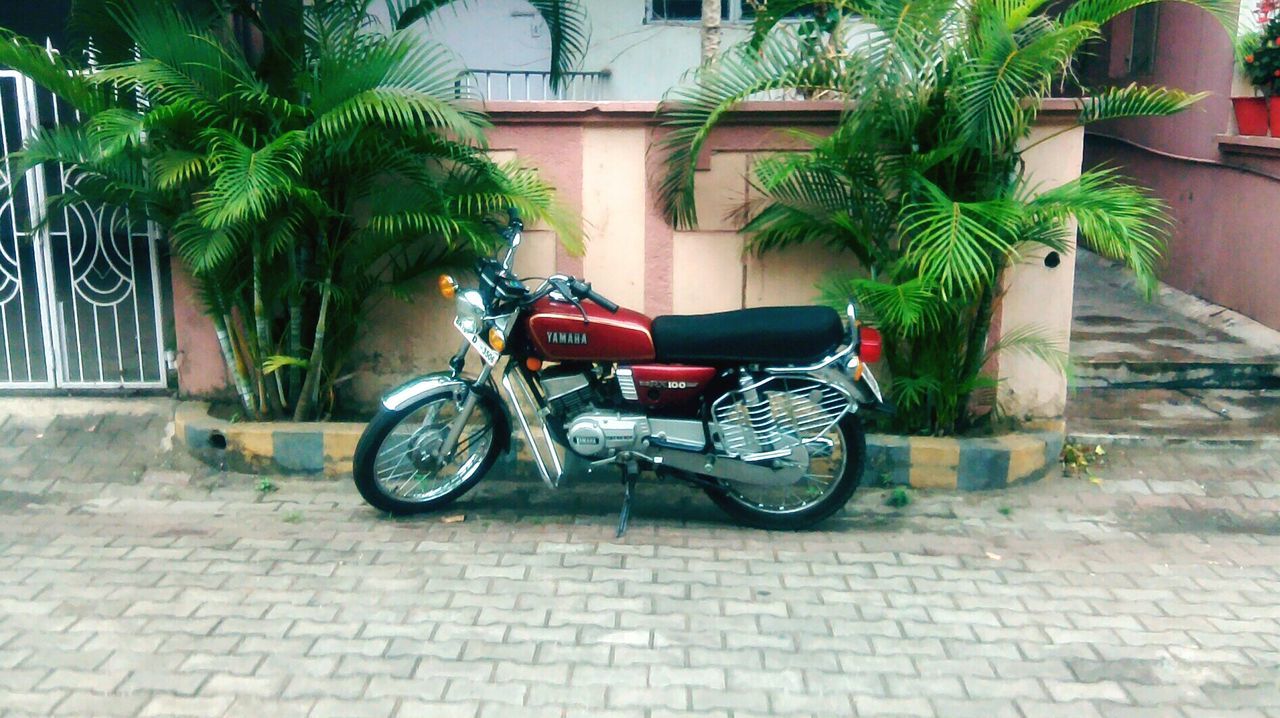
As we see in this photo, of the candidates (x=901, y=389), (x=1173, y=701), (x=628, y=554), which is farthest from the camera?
(x=901, y=389)

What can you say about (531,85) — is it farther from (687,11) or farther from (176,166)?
(176,166)

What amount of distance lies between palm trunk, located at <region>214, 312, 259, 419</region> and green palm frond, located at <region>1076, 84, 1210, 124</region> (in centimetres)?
423

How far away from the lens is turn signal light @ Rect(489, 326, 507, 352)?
17.0ft

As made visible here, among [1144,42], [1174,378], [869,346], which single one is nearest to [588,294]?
[869,346]

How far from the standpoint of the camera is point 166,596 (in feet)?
14.8

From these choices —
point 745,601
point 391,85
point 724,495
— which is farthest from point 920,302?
point 391,85

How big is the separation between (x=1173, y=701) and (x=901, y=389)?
2222 mm

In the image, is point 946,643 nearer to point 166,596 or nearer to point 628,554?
point 628,554

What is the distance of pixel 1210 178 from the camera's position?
351 inches

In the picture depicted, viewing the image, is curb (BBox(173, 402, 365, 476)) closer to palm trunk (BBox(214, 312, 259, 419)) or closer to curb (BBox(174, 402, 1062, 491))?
curb (BBox(174, 402, 1062, 491))

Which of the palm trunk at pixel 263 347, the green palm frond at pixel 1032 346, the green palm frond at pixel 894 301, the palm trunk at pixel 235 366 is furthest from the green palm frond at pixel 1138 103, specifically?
the palm trunk at pixel 235 366

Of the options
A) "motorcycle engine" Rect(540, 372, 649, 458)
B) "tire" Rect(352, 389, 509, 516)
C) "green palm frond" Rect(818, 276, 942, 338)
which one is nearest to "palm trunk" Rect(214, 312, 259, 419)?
"tire" Rect(352, 389, 509, 516)

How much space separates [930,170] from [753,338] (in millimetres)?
1270

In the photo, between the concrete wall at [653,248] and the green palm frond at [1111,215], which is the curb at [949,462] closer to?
the concrete wall at [653,248]
